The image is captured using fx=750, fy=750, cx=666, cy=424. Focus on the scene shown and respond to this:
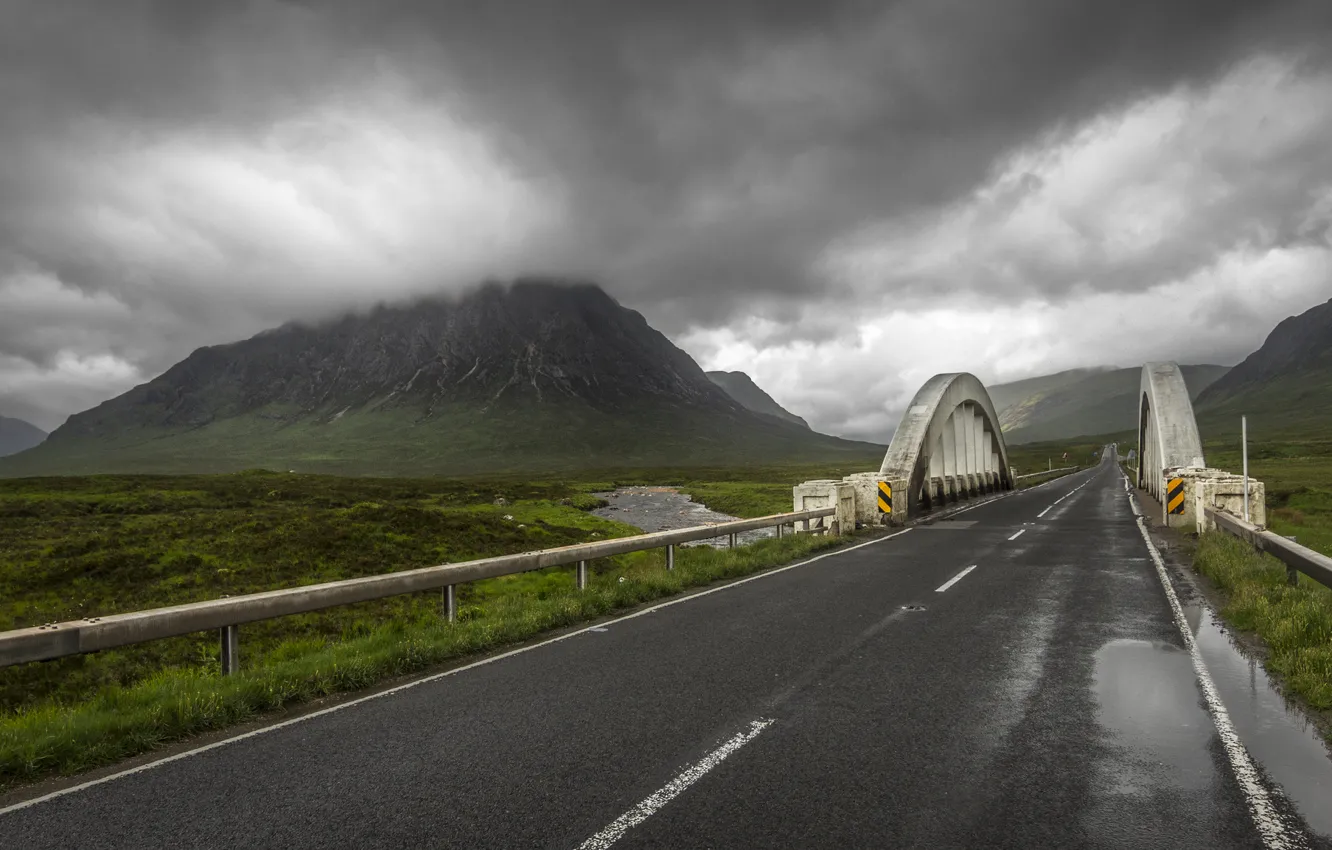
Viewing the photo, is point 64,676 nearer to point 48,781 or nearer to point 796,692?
point 48,781

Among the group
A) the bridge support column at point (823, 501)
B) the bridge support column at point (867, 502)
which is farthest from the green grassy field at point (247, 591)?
the bridge support column at point (867, 502)

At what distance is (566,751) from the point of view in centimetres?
518

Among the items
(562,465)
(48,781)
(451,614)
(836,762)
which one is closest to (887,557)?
(451,614)

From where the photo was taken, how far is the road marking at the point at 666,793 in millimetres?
3924

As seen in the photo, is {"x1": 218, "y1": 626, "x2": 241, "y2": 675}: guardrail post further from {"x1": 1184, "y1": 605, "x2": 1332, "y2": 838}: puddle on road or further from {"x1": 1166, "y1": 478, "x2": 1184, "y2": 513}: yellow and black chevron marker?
{"x1": 1166, "y1": 478, "x2": 1184, "y2": 513}: yellow and black chevron marker

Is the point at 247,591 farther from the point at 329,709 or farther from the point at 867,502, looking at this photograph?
the point at 867,502

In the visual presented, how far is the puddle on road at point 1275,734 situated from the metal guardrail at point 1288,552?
1845mm

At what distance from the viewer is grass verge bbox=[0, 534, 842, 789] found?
5.28 meters

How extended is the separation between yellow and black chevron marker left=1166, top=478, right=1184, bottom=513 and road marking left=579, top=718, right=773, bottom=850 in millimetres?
21057

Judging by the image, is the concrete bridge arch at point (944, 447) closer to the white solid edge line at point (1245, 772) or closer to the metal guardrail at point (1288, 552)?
the metal guardrail at point (1288, 552)

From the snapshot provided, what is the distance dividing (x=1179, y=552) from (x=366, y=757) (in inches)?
702

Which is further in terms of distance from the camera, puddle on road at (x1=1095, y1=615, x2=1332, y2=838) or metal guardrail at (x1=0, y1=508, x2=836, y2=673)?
metal guardrail at (x1=0, y1=508, x2=836, y2=673)

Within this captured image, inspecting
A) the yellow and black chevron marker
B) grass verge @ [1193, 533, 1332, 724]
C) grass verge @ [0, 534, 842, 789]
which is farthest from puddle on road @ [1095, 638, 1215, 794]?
the yellow and black chevron marker

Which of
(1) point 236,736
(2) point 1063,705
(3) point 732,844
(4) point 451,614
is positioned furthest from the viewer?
(4) point 451,614
